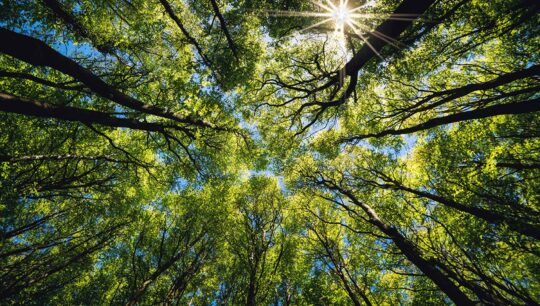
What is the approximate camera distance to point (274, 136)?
42.4ft

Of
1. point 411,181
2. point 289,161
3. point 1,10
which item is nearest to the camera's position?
Answer: point 1,10

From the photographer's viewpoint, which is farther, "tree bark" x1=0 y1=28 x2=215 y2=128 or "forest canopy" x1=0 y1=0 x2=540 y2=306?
"forest canopy" x1=0 y1=0 x2=540 y2=306

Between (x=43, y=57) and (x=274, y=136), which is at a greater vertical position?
(x=274, y=136)

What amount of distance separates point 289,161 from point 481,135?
8.78 m

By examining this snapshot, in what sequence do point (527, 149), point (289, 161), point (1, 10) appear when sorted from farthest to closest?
point (289, 161) → point (527, 149) → point (1, 10)

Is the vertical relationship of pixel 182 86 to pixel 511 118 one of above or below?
below

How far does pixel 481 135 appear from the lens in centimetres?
941

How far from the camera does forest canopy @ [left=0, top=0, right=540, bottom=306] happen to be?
226 inches

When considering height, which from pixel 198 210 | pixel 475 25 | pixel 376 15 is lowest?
pixel 198 210

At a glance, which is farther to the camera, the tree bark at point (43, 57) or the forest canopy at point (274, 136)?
the forest canopy at point (274, 136)

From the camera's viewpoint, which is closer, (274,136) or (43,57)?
(43,57)

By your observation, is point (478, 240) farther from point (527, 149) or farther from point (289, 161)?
point (289, 161)

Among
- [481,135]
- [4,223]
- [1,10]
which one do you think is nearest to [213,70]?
[1,10]

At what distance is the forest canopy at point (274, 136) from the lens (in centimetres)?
575
